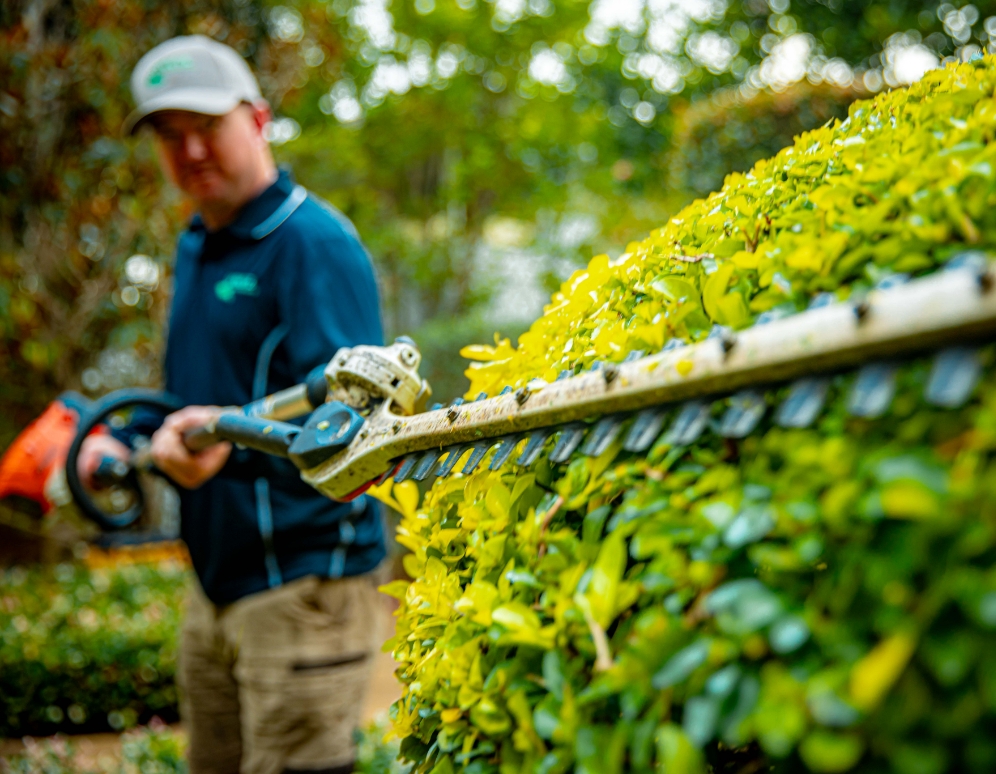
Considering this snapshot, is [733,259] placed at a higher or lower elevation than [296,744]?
higher

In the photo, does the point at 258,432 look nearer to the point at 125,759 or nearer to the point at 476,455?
the point at 476,455

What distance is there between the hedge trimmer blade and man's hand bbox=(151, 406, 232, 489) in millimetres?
1244

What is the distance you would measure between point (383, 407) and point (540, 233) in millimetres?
11386

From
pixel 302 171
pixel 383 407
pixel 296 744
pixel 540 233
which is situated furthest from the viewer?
pixel 540 233

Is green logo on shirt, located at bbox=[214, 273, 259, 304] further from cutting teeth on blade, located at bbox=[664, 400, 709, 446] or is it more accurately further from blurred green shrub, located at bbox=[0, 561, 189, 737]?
blurred green shrub, located at bbox=[0, 561, 189, 737]

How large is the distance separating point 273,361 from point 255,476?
325 millimetres

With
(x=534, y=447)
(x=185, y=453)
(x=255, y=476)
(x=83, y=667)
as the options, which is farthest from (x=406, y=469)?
(x=83, y=667)

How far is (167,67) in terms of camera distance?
2512mm

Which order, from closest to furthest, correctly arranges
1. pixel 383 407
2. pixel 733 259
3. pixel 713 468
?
pixel 713 468 < pixel 733 259 < pixel 383 407

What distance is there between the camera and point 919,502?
0.52m

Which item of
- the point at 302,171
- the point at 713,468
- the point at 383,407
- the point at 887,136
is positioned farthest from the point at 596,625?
the point at 302,171

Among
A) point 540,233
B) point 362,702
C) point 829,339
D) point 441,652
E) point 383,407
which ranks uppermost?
point 829,339

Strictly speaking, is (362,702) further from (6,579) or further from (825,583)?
(6,579)

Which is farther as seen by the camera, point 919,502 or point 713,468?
point 713,468
